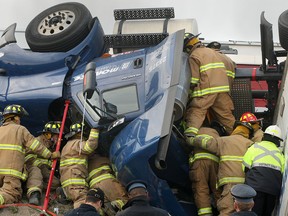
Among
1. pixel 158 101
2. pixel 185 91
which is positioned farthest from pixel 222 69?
pixel 158 101

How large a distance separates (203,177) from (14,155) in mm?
2249

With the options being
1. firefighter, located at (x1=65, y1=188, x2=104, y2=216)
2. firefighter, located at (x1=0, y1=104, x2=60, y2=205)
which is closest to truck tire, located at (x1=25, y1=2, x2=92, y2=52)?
firefighter, located at (x1=0, y1=104, x2=60, y2=205)

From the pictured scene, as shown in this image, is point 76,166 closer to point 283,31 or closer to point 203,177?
point 203,177

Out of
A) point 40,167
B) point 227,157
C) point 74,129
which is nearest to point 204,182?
point 227,157

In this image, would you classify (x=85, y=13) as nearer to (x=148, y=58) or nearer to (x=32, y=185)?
(x=148, y=58)

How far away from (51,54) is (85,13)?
0.91 meters

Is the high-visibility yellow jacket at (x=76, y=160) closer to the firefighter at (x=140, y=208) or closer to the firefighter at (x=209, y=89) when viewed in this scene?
the firefighter at (x=209, y=89)

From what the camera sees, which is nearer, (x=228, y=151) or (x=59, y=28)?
(x=228, y=151)

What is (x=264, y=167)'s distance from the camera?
795cm

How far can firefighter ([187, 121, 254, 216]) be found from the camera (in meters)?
8.41

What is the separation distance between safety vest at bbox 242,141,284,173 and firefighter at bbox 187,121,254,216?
290 mm

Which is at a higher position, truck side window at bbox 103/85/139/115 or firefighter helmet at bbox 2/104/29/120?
truck side window at bbox 103/85/139/115

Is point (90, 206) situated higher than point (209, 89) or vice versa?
point (90, 206)

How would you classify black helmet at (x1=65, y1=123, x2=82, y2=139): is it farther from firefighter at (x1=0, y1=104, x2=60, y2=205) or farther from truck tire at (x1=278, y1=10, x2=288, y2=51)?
truck tire at (x1=278, y1=10, x2=288, y2=51)
